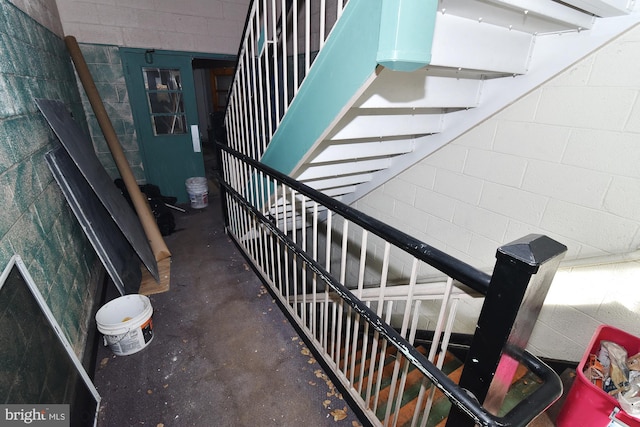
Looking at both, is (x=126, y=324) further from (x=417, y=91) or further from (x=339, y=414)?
(x=417, y=91)

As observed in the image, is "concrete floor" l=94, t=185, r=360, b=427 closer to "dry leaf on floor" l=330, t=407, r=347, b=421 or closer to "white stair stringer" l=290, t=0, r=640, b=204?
"dry leaf on floor" l=330, t=407, r=347, b=421

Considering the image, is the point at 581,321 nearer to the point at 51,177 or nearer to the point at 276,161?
the point at 276,161

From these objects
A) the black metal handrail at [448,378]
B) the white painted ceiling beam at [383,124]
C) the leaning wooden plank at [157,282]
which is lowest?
the leaning wooden plank at [157,282]

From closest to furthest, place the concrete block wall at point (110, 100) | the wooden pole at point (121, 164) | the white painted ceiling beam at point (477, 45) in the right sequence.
→ the white painted ceiling beam at point (477, 45) → the wooden pole at point (121, 164) → the concrete block wall at point (110, 100)

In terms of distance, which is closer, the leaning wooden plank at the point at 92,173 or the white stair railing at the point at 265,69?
the white stair railing at the point at 265,69

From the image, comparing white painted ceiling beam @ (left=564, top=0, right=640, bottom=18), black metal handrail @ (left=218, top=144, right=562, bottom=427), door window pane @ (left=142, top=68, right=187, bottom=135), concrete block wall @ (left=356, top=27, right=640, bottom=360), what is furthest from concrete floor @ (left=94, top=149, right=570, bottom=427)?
door window pane @ (left=142, top=68, right=187, bottom=135)

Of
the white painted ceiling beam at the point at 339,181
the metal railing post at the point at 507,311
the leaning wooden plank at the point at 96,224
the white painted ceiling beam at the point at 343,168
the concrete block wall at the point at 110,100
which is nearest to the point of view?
the metal railing post at the point at 507,311

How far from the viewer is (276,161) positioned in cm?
194

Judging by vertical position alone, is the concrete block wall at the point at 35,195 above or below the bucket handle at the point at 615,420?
above

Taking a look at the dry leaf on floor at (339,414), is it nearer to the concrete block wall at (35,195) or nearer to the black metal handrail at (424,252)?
the black metal handrail at (424,252)

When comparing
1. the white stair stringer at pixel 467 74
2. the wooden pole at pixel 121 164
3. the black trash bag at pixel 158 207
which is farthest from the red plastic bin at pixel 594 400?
the black trash bag at pixel 158 207

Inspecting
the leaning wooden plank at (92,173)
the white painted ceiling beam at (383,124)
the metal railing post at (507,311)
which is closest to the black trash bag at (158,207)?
the leaning wooden plank at (92,173)

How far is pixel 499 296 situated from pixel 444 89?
4.08 ft

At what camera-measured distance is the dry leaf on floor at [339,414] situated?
148cm
